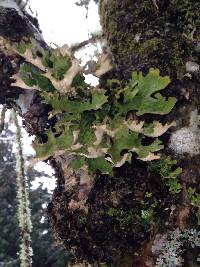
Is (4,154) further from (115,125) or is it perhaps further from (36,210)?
(115,125)

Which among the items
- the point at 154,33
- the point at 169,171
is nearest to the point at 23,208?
the point at 169,171

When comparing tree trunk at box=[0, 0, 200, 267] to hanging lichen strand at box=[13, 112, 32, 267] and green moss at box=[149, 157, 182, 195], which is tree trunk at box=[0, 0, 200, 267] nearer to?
green moss at box=[149, 157, 182, 195]

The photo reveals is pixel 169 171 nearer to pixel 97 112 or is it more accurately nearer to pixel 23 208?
pixel 97 112

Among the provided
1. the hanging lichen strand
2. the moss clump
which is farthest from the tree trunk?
the hanging lichen strand

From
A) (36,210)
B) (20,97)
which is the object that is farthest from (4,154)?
(20,97)

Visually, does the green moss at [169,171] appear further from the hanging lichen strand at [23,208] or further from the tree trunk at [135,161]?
the hanging lichen strand at [23,208]

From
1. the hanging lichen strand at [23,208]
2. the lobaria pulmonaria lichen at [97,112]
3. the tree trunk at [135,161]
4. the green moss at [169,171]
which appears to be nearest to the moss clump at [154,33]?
the tree trunk at [135,161]
